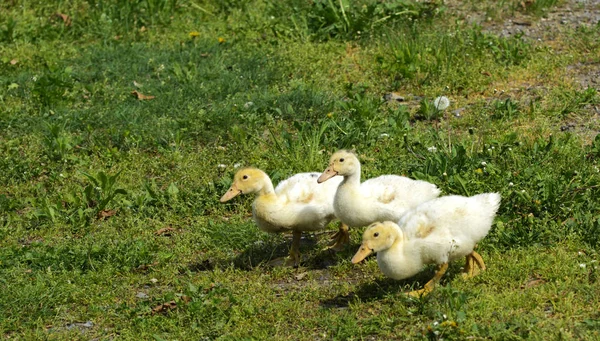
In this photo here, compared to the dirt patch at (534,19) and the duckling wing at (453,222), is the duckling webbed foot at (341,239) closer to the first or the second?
the duckling wing at (453,222)

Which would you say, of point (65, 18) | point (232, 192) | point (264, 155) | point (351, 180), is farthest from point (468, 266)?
point (65, 18)

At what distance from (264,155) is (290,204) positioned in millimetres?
1959

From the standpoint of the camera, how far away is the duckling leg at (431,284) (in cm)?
636

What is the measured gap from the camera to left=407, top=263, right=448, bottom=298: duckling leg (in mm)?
6363

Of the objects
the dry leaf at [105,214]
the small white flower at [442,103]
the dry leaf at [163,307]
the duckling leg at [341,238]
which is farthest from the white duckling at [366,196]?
the small white flower at [442,103]

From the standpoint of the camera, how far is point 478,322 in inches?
236

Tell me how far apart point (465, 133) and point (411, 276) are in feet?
9.65

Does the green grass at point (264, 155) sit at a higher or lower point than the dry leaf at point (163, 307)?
lower

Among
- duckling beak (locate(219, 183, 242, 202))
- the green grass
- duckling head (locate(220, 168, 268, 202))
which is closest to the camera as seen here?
the green grass

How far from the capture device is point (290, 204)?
7293mm

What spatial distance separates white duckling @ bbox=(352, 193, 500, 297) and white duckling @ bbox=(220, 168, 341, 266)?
37.4 inches

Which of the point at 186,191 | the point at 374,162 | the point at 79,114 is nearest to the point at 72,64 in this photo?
the point at 79,114

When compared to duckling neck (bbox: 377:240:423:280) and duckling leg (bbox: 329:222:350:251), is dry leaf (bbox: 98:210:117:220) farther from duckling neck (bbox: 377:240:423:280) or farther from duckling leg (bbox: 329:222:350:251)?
duckling neck (bbox: 377:240:423:280)

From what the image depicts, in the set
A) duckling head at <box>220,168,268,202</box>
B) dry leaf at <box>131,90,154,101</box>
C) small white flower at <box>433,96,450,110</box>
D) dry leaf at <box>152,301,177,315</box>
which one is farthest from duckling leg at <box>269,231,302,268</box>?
dry leaf at <box>131,90,154,101</box>
